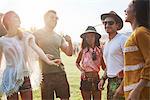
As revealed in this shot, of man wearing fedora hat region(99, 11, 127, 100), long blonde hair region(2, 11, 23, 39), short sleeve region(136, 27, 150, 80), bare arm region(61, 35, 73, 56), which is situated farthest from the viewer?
bare arm region(61, 35, 73, 56)

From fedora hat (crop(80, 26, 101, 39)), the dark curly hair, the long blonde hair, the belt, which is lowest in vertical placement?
the belt

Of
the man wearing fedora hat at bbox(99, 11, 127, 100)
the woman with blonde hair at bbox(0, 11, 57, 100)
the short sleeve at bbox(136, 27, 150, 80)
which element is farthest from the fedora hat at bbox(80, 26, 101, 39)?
the short sleeve at bbox(136, 27, 150, 80)

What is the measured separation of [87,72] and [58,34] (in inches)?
27.8

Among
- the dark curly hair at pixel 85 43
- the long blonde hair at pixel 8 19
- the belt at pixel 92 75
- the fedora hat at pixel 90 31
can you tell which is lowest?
the belt at pixel 92 75

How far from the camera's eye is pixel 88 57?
5508 millimetres

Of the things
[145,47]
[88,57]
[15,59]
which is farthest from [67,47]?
[145,47]

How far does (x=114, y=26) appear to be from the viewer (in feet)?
14.4

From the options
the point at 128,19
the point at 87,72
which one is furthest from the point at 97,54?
the point at 128,19

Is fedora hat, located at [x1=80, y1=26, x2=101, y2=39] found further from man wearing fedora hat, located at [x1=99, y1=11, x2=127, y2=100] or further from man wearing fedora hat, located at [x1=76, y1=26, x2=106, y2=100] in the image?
man wearing fedora hat, located at [x1=99, y1=11, x2=127, y2=100]

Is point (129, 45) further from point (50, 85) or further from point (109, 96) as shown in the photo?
point (50, 85)

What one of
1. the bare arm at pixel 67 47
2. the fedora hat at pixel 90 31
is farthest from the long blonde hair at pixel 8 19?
the fedora hat at pixel 90 31

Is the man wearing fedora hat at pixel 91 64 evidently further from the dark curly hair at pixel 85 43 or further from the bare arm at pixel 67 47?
the bare arm at pixel 67 47

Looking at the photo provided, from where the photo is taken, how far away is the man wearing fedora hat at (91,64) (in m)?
5.48

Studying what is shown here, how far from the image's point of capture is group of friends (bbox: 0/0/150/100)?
308 centimetres
